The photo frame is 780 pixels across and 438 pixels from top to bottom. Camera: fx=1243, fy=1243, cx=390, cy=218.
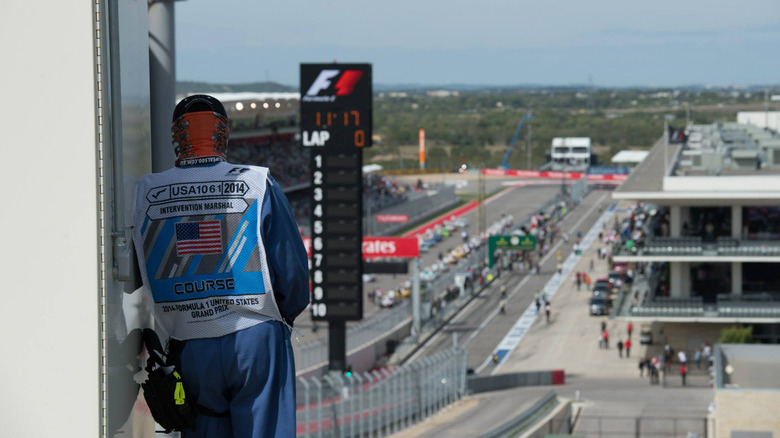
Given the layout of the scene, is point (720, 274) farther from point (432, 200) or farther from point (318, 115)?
point (432, 200)

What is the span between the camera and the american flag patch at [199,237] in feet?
11.0

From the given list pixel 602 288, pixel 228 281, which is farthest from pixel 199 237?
pixel 602 288

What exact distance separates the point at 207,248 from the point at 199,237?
40 millimetres

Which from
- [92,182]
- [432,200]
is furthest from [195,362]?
[432,200]

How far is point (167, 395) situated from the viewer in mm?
3361

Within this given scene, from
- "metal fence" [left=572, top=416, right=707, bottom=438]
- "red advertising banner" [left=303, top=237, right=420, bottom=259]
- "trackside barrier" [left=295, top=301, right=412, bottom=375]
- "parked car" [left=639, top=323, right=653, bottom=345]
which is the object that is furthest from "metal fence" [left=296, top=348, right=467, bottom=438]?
"parked car" [left=639, top=323, right=653, bottom=345]

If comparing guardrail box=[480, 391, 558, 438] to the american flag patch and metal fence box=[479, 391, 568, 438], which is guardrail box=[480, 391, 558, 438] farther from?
the american flag patch

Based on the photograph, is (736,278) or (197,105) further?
(736,278)

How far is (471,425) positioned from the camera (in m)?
30.3

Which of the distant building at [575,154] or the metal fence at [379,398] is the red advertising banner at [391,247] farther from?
the distant building at [575,154]

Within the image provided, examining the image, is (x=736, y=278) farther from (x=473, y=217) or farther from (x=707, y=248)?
(x=473, y=217)

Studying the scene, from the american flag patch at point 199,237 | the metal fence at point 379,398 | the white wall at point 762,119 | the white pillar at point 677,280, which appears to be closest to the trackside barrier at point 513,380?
the metal fence at point 379,398

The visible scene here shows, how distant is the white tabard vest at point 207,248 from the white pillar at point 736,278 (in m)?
46.6

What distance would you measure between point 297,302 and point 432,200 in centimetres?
9812
